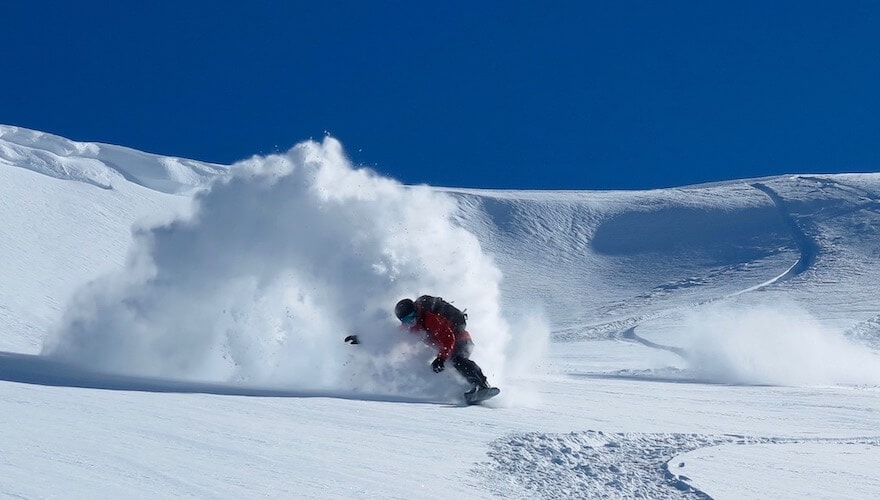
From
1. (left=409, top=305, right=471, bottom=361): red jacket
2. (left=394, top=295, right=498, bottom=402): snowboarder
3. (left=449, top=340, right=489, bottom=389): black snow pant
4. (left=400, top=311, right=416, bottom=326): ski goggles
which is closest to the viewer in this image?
(left=449, top=340, right=489, bottom=389): black snow pant

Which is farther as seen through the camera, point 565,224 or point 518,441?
point 565,224

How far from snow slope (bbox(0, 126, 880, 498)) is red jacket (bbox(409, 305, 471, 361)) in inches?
14.6

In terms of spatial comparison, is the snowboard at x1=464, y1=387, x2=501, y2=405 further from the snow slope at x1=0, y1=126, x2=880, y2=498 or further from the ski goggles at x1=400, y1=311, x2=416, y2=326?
the ski goggles at x1=400, y1=311, x2=416, y2=326

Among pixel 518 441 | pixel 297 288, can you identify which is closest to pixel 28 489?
pixel 518 441

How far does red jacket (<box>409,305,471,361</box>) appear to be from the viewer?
1318cm

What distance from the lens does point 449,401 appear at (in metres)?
13.0

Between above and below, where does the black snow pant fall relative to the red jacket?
below

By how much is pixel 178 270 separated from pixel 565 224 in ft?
203

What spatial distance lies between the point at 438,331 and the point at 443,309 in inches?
14.4

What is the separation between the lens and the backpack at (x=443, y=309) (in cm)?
1350

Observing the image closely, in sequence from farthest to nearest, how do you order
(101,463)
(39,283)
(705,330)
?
1. (705,330)
2. (39,283)
3. (101,463)

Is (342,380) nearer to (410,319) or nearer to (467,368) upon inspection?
(410,319)

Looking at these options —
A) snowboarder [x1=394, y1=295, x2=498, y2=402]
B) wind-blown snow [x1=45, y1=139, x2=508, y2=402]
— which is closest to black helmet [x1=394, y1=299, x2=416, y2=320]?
snowboarder [x1=394, y1=295, x2=498, y2=402]

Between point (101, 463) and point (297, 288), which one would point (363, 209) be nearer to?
point (297, 288)
